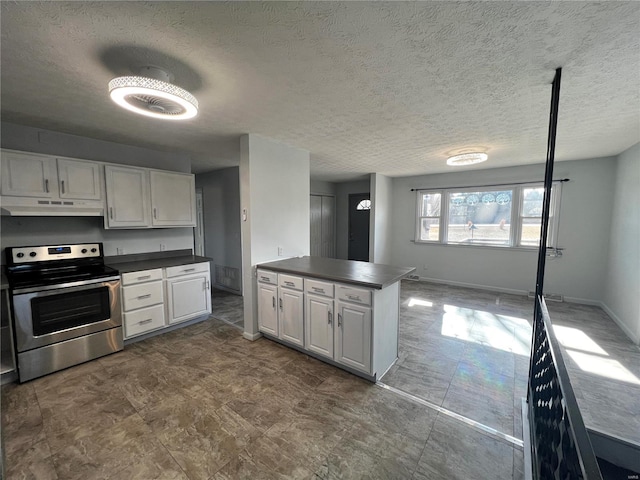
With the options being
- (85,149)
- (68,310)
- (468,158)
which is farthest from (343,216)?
(68,310)

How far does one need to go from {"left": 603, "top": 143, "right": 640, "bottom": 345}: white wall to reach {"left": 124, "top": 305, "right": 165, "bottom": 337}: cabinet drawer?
578 cm

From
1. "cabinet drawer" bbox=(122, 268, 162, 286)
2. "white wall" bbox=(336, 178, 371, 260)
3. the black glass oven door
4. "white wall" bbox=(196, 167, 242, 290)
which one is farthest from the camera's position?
"white wall" bbox=(336, 178, 371, 260)

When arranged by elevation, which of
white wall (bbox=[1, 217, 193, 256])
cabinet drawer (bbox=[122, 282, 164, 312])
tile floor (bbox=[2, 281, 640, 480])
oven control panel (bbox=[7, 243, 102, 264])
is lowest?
tile floor (bbox=[2, 281, 640, 480])

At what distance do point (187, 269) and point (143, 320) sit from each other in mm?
769

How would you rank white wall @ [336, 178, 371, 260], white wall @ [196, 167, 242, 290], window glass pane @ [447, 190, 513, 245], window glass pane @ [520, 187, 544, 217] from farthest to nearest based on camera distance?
white wall @ [336, 178, 371, 260], window glass pane @ [447, 190, 513, 245], white wall @ [196, 167, 242, 290], window glass pane @ [520, 187, 544, 217]

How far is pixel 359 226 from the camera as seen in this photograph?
729 cm

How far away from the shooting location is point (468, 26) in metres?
1.37

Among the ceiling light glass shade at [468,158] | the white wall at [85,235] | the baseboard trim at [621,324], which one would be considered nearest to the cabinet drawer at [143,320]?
the white wall at [85,235]

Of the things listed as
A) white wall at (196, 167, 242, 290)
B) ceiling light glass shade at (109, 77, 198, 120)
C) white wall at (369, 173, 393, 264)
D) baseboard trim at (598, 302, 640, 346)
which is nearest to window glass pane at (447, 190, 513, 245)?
white wall at (369, 173, 393, 264)

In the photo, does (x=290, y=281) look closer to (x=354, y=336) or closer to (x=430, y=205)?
(x=354, y=336)

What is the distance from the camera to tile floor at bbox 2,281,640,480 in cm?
162

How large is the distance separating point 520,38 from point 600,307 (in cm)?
510

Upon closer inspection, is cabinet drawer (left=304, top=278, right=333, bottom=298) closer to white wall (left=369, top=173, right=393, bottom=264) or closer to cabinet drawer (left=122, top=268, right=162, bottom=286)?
cabinet drawer (left=122, top=268, right=162, bottom=286)

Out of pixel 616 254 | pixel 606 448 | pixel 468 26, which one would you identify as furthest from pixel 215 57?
pixel 616 254
